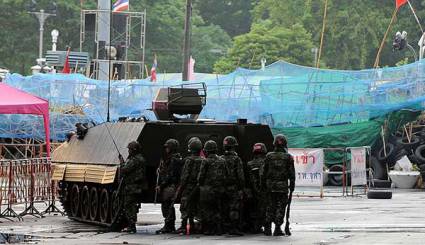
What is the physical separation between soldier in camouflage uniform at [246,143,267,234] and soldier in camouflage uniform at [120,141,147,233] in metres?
1.93

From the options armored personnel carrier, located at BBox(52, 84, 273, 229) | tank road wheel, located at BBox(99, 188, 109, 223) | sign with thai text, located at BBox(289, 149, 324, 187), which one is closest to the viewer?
armored personnel carrier, located at BBox(52, 84, 273, 229)

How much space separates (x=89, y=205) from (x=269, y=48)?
6262cm

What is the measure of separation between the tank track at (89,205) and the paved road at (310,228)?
0.24 meters

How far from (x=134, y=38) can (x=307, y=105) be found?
154 ft

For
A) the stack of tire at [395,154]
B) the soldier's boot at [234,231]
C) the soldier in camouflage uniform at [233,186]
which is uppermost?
the soldier in camouflage uniform at [233,186]

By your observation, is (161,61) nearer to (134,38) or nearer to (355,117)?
(134,38)

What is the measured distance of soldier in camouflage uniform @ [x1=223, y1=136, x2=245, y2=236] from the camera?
70.2 feet

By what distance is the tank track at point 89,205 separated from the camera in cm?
2245

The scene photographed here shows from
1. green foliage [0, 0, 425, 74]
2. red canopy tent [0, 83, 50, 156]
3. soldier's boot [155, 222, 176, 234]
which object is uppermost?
green foliage [0, 0, 425, 74]

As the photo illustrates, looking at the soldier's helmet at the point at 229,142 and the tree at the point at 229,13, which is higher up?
the tree at the point at 229,13

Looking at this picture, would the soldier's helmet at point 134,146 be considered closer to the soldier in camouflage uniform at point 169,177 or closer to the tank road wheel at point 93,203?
the soldier in camouflage uniform at point 169,177

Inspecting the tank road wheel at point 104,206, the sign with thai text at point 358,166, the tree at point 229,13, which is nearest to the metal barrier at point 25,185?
the tank road wheel at point 104,206

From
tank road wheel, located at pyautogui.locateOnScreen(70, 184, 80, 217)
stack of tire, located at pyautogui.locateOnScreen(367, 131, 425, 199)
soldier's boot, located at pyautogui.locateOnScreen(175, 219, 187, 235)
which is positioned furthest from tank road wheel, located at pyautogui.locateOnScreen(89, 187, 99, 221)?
stack of tire, located at pyautogui.locateOnScreen(367, 131, 425, 199)

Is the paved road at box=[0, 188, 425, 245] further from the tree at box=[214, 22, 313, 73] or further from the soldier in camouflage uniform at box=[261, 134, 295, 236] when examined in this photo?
the tree at box=[214, 22, 313, 73]
